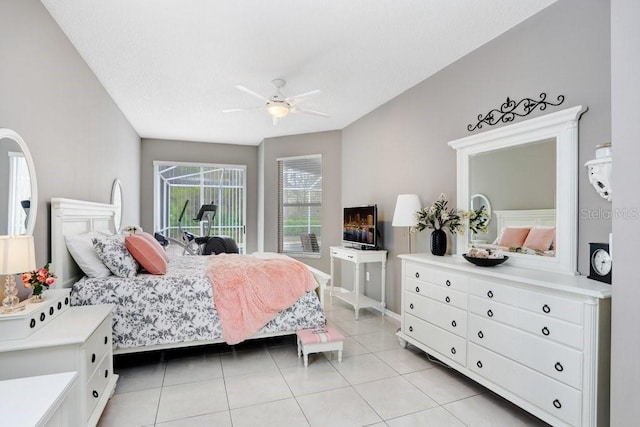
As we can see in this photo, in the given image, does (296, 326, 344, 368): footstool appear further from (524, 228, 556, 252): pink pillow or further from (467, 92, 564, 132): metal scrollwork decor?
(467, 92, 564, 132): metal scrollwork decor

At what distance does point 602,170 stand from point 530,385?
Result: 4.43ft

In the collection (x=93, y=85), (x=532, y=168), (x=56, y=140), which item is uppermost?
(x=93, y=85)

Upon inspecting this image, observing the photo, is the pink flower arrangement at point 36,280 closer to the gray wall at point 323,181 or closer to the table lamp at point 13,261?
the table lamp at point 13,261

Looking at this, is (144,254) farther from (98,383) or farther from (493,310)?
(493,310)

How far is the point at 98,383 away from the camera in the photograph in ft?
6.36

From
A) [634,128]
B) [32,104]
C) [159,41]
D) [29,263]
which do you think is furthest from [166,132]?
[634,128]

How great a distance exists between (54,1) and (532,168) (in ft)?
11.8

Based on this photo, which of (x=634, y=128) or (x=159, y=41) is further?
(x=159, y=41)

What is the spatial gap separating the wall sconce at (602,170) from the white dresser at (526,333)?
21.5 inches

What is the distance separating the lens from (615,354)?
1.40 m

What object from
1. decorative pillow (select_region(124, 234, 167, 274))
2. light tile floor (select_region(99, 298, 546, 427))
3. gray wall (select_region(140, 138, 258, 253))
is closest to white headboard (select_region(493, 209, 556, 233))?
light tile floor (select_region(99, 298, 546, 427))

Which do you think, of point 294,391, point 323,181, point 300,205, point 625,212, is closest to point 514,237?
point 625,212

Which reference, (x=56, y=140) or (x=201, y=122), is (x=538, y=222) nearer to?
(x=56, y=140)

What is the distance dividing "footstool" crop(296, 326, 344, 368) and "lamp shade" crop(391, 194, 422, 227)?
53.6 inches
